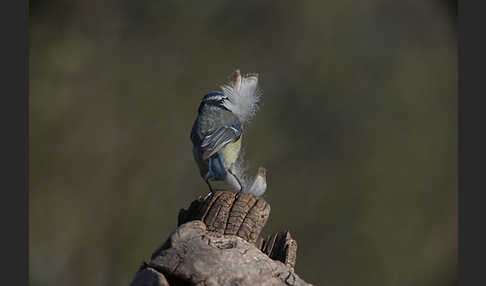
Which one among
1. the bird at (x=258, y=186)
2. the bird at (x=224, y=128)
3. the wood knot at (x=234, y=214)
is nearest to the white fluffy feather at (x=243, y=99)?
the bird at (x=224, y=128)

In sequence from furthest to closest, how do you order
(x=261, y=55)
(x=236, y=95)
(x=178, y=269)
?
(x=261, y=55)
(x=236, y=95)
(x=178, y=269)

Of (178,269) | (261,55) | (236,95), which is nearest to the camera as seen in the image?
(178,269)

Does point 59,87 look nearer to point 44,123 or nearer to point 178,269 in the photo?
point 44,123

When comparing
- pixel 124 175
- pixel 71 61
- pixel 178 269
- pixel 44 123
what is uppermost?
pixel 71 61

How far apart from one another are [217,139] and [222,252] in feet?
2.55

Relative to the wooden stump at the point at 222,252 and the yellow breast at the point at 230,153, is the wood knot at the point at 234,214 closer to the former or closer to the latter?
the wooden stump at the point at 222,252

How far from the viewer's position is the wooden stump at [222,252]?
341cm

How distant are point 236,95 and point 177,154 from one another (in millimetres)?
1416

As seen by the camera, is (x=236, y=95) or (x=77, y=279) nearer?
(x=236, y=95)

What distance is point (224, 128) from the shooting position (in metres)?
4.01

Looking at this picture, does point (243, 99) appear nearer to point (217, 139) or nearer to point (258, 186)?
point (217, 139)

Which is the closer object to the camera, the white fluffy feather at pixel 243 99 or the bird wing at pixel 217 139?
the bird wing at pixel 217 139

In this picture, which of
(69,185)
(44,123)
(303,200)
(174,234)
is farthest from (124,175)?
(174,234)

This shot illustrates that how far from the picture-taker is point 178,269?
3430 mm
